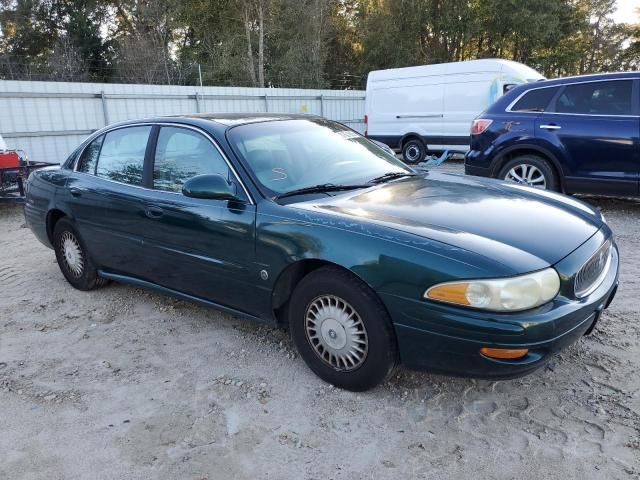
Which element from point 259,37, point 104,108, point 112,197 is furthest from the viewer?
point 259,37

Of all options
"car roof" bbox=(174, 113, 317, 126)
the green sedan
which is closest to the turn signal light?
the green sedan

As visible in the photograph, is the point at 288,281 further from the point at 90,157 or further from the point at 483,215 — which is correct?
the point at 90,157

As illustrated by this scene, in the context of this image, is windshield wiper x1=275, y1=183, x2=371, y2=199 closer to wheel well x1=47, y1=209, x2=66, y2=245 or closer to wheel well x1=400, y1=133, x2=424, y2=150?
wheel well x1=47, y1=209, x2=66, y2=245

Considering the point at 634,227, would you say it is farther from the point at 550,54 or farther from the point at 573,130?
the point at 550,54

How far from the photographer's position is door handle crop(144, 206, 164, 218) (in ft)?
12.1

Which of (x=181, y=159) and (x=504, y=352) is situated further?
(x=181, y=159)

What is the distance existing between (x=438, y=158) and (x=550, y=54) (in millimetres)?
22435

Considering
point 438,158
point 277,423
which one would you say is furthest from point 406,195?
point 438,158

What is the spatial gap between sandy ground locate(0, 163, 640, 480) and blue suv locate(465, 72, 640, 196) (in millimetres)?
2891

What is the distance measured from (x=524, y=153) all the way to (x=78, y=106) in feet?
32.6

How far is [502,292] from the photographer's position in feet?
7.85

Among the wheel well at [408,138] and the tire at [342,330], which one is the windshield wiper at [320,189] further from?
the wheel well at [408,138]

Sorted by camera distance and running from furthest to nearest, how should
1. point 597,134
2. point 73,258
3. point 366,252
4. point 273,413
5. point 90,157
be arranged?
point 597,134 → point 73,258 → point 90,157 → point 273,413 → point 366,252

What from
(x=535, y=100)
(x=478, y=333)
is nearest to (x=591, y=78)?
(x=535, y=100)
